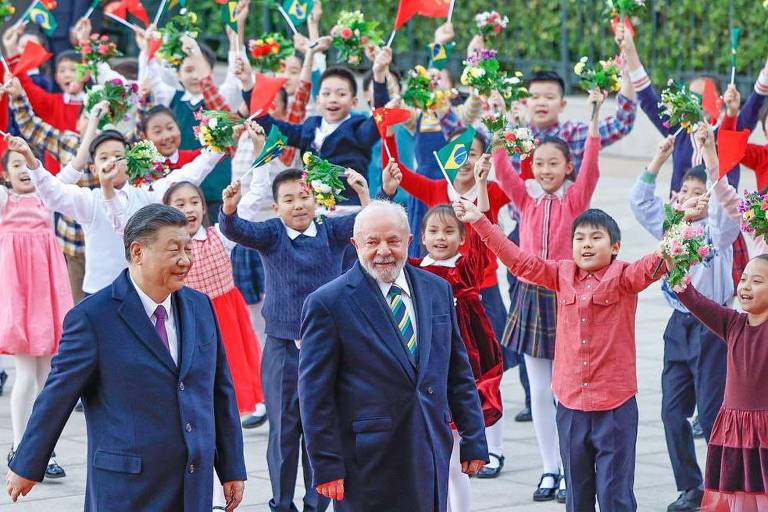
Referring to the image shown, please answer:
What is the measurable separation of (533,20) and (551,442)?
1057cm

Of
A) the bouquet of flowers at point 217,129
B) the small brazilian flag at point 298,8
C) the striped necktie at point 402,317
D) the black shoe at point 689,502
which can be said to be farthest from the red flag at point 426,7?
the striped necktie at point 402,317

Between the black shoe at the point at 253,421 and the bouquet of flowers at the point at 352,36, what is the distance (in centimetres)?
242

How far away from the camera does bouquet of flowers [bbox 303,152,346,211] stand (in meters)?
7.40

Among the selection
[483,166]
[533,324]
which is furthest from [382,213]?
[533,324]

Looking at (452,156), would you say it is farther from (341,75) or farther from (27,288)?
(27,288)

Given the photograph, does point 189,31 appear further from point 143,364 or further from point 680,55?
point 680,55

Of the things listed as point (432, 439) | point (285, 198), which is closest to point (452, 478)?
point (432, 439)

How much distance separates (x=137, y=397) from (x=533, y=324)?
3.39 metres

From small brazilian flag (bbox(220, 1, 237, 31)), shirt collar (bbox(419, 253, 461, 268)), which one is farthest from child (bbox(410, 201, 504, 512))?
small brazilian flag (bbox(220, 1, 237, 31))

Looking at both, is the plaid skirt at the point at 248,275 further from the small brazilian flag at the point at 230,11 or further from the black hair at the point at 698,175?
the black hair at the point at 698,175

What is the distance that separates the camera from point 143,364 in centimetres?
547

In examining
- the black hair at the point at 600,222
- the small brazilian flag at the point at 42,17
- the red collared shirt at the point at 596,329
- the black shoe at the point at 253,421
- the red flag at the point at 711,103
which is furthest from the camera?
the small brazilian flag at the point at 42,17

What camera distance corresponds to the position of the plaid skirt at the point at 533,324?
832 centimetres

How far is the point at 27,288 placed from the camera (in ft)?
29.0
